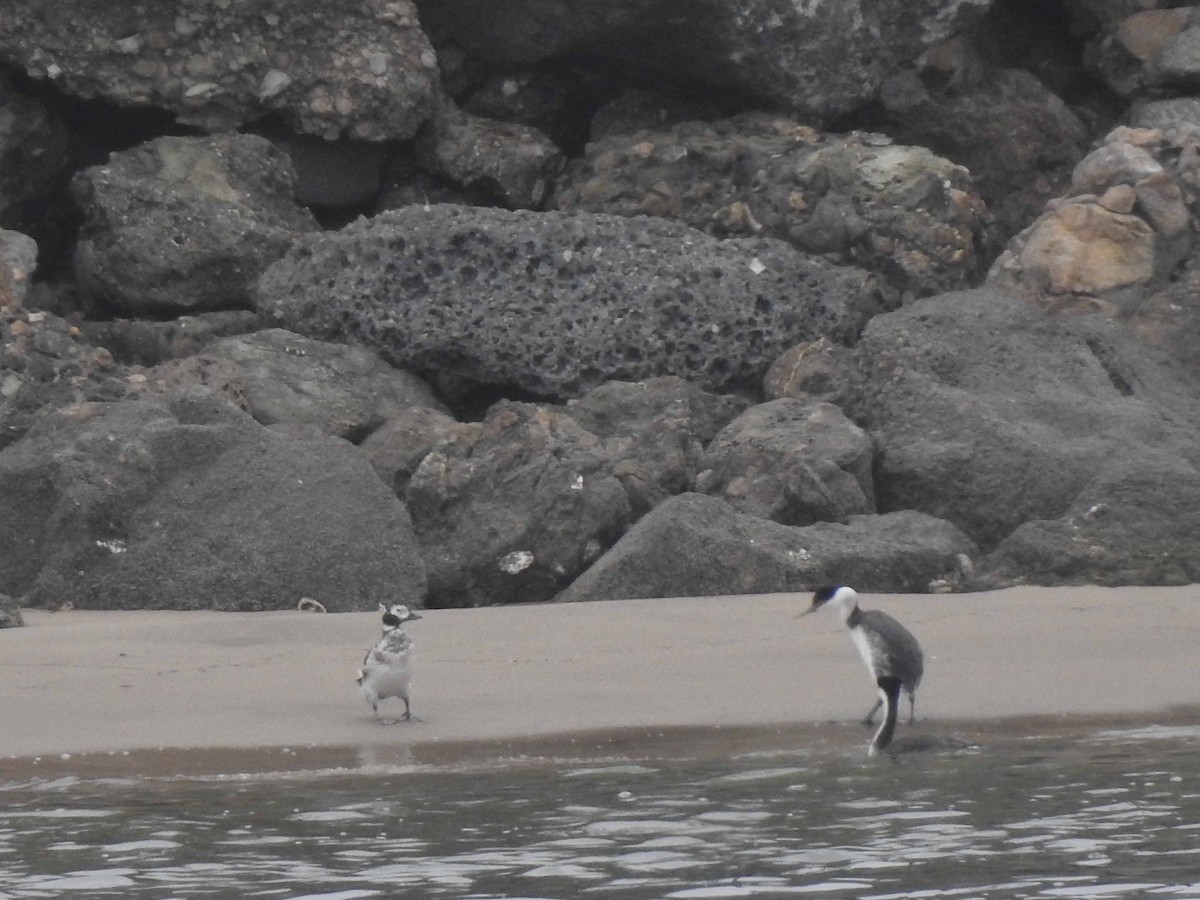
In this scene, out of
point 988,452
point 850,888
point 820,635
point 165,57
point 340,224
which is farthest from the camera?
point 340,224

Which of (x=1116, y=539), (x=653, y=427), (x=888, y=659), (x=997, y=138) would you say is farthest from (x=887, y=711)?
(x=997, y=138)

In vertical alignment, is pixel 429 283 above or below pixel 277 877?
above

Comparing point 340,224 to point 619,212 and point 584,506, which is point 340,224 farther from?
point 584,506

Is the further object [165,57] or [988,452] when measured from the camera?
[165,57]

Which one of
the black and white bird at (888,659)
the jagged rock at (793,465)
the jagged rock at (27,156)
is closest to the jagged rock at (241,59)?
the jagged rock at (27,156)

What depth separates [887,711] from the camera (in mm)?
6562

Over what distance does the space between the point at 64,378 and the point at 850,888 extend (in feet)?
21.6

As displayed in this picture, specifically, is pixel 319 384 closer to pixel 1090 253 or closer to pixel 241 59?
pixel 241 59

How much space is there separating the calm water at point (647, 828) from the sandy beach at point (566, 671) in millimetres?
456

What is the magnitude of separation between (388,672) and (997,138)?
9.52m

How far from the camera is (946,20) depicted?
14656mm

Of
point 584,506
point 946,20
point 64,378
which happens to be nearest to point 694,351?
point 584,506

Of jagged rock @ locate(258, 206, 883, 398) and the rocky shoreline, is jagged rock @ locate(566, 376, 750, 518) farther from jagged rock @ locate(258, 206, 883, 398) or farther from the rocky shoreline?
jagged rock @ locate(258, 206, 883, 398)

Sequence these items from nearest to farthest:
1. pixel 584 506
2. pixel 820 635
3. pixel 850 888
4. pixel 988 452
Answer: pixel 850 888
pixel 820 635
pixel 584 506
pixel 988 452
